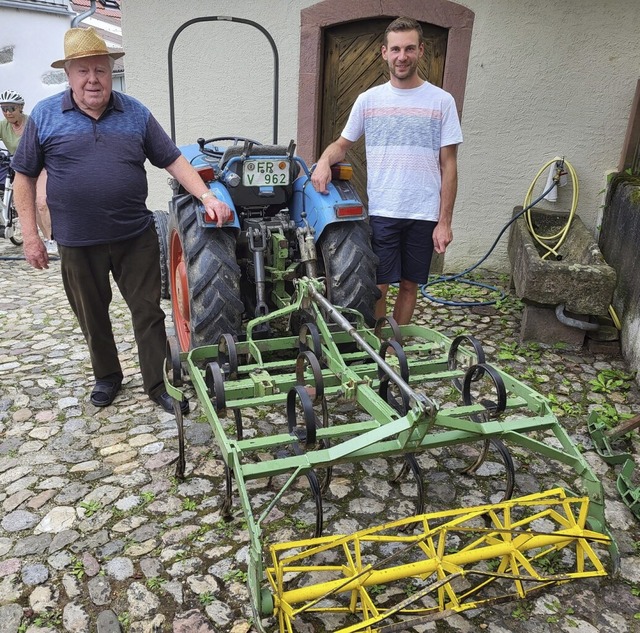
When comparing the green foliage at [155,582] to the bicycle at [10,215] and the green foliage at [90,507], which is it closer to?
the green foliage at [90,507]

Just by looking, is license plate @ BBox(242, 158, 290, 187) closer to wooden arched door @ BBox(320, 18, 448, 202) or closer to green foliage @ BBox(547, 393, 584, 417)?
green foliage @ BBox(547, 393, 584, 417)

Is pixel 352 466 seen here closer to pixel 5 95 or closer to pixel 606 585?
pixel 606 585

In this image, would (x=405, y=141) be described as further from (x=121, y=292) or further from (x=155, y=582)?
(x=155, y=582)

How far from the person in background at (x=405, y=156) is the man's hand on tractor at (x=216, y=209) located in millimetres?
650

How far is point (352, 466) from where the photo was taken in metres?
3.05

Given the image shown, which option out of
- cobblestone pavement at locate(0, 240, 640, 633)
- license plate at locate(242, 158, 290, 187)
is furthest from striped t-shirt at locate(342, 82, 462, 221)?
cobblestone pavement at locate(0, 240, 640, 633)

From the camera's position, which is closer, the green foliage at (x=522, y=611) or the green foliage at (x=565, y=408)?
the green foliage at (x=522, y=611)

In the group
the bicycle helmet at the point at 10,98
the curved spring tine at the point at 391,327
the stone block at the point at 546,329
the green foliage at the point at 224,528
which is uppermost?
the bicycle helmet at the point at 10,98

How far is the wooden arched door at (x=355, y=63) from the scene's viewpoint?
5.89m

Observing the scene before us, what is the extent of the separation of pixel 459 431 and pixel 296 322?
5.60 ft

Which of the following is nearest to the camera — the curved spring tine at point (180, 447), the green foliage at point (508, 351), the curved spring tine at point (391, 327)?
the curved spring tine at point (180, 447)

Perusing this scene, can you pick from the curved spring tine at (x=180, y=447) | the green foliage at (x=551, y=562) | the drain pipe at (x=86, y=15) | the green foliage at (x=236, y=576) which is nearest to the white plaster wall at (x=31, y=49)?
the drain pipe at (x=86, y=15)

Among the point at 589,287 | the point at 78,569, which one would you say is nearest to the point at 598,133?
the point at 589,287

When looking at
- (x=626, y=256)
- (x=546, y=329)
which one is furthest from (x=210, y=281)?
(x=626, y=256)
